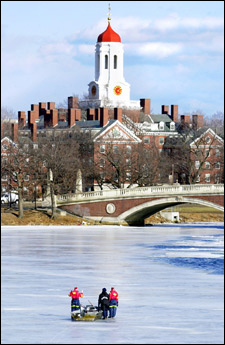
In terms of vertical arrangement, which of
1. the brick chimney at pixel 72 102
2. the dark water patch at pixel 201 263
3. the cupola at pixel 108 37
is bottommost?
the dark water patch at pixel 201 263

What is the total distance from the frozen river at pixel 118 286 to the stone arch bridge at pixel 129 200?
71.2ft

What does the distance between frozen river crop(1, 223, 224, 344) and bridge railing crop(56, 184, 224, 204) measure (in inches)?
878

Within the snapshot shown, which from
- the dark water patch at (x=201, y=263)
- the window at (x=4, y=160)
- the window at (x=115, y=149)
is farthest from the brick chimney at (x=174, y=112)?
the dark water patch at (x=201, y=263)

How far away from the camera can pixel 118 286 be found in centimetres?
4169

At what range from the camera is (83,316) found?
109ft

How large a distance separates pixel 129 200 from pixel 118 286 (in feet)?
179

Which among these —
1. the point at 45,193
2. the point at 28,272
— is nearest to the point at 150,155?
the point at 45,193

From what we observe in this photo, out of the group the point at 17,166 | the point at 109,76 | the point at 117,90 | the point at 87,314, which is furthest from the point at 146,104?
the point at 87,314

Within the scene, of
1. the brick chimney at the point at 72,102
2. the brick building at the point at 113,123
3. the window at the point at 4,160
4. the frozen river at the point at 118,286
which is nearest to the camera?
the frozen river at the point at 118,286

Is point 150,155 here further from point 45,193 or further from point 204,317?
point 204,317

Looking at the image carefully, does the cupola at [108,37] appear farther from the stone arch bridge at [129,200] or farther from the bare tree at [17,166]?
the stone arch bridge at [129,200]

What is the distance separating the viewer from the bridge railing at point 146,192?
315ft

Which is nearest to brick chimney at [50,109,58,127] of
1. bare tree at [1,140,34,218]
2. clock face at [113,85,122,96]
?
clock face at [113,85,122,96]

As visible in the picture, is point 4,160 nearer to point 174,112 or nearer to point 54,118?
point 54,118
